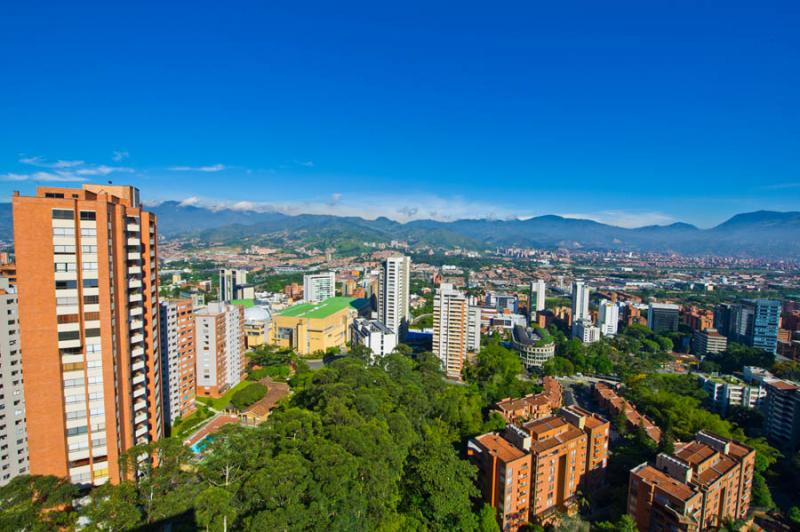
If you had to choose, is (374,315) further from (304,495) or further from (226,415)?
(304,495)

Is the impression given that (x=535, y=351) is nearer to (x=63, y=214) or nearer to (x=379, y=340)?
(x=379, y=340)

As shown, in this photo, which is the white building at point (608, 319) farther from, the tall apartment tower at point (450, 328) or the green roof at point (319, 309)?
the green roof at point (319, 309)

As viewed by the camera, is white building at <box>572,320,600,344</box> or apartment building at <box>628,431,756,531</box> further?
white building at <box>572,320,600,344</box>

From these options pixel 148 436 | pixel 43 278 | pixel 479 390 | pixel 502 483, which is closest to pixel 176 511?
pixel 148 436

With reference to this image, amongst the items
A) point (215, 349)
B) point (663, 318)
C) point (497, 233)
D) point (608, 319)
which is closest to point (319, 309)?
point (215, 349)

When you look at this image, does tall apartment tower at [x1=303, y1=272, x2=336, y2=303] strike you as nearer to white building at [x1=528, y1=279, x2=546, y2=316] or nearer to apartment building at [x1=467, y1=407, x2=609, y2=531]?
white building at [x1=528, y1=279, x2=546, y2=316]

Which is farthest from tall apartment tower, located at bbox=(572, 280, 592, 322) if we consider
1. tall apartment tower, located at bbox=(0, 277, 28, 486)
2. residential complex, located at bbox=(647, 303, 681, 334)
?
tall apartment tower, located at bbox=(0, 277, 28, 486)
